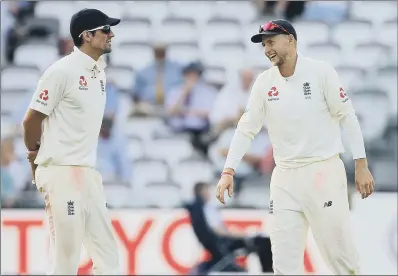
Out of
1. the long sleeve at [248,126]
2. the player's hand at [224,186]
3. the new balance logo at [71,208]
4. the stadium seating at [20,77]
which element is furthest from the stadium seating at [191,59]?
the new balance logo at [71,208]

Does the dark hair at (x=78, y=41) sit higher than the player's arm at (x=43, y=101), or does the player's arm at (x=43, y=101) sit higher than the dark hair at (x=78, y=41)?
the dark hair at (x=78, y=41)

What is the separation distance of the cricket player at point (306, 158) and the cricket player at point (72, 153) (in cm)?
70

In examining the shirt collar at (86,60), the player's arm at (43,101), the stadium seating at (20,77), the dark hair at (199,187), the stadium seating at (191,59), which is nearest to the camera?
the player's arm at (43,101)

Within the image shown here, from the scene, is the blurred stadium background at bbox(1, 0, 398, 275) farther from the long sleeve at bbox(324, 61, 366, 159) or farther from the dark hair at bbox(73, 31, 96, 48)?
the dark hair at bbox(73, 31, 96, 48)

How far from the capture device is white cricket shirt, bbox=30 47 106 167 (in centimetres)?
513

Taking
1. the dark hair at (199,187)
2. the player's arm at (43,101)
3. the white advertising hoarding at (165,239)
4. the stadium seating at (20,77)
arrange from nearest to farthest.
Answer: the player's arm at (43,101) → the white advertising hoarding at (165,239) → the dark hair at (199,187) → the stadium seating at (20,77)

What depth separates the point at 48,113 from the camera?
5141 mm

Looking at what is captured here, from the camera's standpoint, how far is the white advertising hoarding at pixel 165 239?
8.12 meters

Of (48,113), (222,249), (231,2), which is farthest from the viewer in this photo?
(231,2)

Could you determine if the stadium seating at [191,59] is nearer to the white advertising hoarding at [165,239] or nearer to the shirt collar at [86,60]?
the white advertising hoarding at [165,239]

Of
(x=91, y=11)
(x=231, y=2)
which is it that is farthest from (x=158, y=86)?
(x=91, y=11)

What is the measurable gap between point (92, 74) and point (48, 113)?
0.32 metres

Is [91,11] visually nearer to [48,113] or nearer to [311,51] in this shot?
[48,113]

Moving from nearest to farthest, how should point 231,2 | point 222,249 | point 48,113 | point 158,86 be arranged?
1. point 48,113
2. point 222,249
3. point 158,86
4. point 231,2
